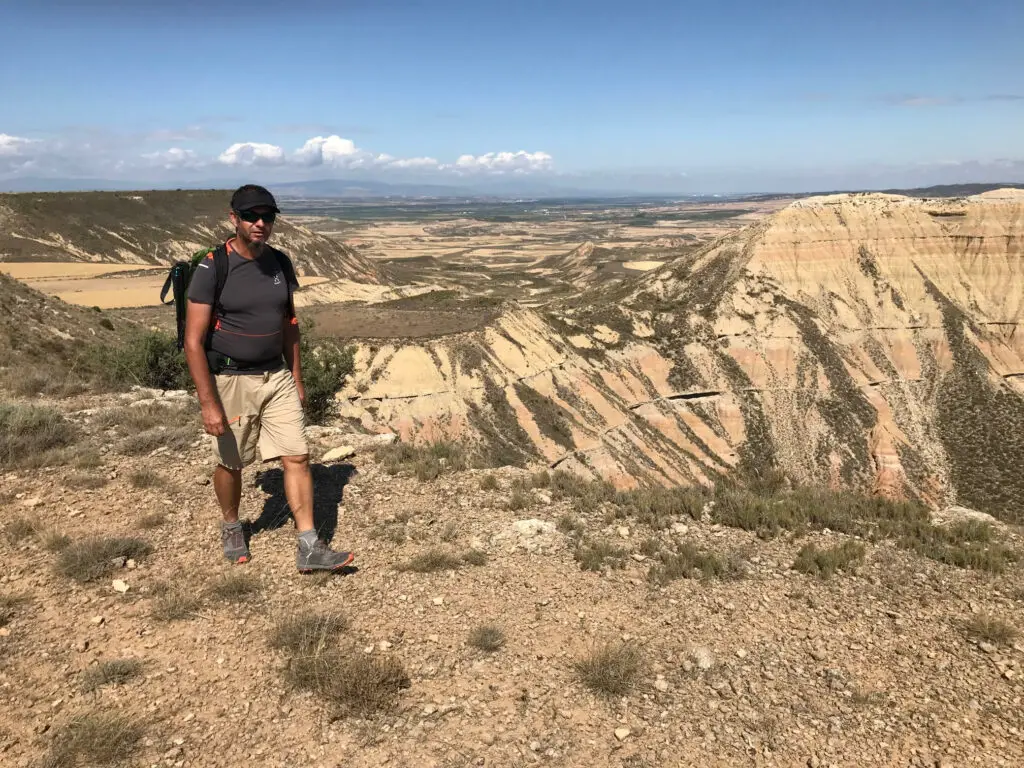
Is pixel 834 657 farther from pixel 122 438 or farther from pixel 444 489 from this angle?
pixel 122 438

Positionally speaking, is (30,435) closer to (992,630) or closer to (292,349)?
(292,349)

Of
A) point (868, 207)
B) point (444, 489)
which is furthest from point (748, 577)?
point (868, 207)

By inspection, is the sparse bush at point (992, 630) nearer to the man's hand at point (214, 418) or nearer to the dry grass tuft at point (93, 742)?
the dry grass tuft at point (93, 742)

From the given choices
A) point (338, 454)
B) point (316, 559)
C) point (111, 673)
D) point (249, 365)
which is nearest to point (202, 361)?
point (249, 365)

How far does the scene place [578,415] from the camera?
3055 centimetres

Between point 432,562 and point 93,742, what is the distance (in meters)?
3.13

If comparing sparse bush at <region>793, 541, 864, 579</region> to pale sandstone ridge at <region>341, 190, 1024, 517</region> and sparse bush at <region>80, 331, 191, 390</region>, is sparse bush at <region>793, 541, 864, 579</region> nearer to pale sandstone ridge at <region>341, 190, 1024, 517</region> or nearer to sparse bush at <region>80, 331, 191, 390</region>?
sparse bush at <region>80, 331, 191, 390</region>

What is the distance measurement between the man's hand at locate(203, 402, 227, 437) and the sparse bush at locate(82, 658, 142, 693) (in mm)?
1853

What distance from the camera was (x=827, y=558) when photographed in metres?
6.82

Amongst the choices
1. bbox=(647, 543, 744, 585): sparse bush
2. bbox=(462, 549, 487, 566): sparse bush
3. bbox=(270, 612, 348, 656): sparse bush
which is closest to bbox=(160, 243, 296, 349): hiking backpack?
bbox=(270, 612, 348, 656): sparse bush

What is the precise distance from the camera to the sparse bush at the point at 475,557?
6.46 m

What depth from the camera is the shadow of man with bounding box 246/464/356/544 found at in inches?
268

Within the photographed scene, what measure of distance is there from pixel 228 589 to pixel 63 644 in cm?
122

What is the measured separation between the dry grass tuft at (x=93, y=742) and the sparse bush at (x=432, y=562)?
2707mm
